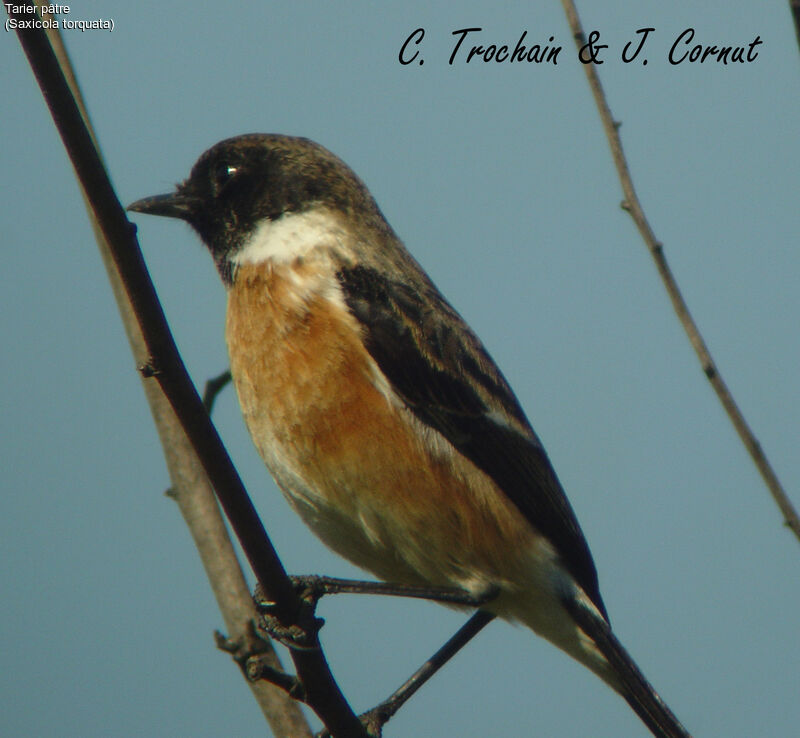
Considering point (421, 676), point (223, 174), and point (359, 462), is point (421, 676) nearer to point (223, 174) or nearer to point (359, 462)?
point (359, 462)

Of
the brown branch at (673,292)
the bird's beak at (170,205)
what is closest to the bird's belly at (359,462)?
the bird's beak at (170,205)

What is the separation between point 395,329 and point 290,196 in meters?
1.17

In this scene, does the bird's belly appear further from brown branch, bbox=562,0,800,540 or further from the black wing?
brown branch, bbox=562,0,800,540

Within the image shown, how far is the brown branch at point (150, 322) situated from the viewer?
10.1 feet

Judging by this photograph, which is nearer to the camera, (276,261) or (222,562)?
(222,562)

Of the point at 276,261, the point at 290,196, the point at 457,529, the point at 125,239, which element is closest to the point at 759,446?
the point at 457,529

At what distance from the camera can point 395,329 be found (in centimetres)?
542

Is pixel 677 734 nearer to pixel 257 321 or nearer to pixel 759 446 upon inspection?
pixel 759 446

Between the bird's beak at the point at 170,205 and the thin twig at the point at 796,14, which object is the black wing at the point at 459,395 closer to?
the bird's beak at the point at 170,205

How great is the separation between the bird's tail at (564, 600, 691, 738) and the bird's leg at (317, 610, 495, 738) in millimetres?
567

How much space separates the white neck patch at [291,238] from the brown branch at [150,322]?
7.24 feet

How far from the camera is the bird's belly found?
4.93 metres

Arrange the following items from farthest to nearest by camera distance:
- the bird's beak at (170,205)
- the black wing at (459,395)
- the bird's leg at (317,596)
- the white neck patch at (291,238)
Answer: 1. the bird's beak at (170,205)
2. the white neck patch at (291,238)
3. the black wing at (459,395)
4. the bird's leg at (317,596)

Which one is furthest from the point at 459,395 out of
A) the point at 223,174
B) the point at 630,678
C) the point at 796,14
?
the point at 796,14
